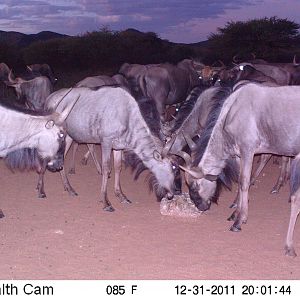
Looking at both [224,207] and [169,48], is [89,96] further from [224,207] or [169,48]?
[169,48]

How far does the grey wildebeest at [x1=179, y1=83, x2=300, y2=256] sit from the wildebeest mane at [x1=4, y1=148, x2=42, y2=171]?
206 cm

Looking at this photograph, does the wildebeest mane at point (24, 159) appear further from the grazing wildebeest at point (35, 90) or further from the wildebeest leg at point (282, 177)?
the grazing wildebeest at point (35, 90)

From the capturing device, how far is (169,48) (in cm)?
3575

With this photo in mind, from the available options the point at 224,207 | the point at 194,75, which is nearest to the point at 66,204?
the point at 224,207

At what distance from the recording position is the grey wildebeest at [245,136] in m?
7.29

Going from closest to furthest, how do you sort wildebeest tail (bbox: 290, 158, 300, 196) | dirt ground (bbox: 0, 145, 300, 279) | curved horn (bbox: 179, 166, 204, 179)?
dirt ground (bbox: 0, 145, 300, 279) → wildebeest tail (bbox: 290, 158, 300, 196) → curved horn (bbox: 179, 166, 204, 179)

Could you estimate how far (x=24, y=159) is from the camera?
7.78 meters

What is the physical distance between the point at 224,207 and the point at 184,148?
1.22m

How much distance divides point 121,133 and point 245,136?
1.94m

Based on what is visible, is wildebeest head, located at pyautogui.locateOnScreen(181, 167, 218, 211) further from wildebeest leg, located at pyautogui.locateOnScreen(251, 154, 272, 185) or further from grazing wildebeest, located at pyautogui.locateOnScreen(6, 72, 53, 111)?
grazing wildebeest, located at pyautogui.locateOnScreen(6, 72, 53, 111)

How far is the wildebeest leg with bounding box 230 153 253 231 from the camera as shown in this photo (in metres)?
7.48

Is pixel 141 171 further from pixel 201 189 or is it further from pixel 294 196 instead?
pixel 294 196

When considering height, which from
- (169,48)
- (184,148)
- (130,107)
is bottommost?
(169,48)

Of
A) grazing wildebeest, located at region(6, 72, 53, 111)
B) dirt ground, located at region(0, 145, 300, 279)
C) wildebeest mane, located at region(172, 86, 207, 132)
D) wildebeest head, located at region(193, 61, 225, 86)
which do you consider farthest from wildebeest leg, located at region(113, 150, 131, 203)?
wildebeest head, located at region(193, 61, 225, 86)
